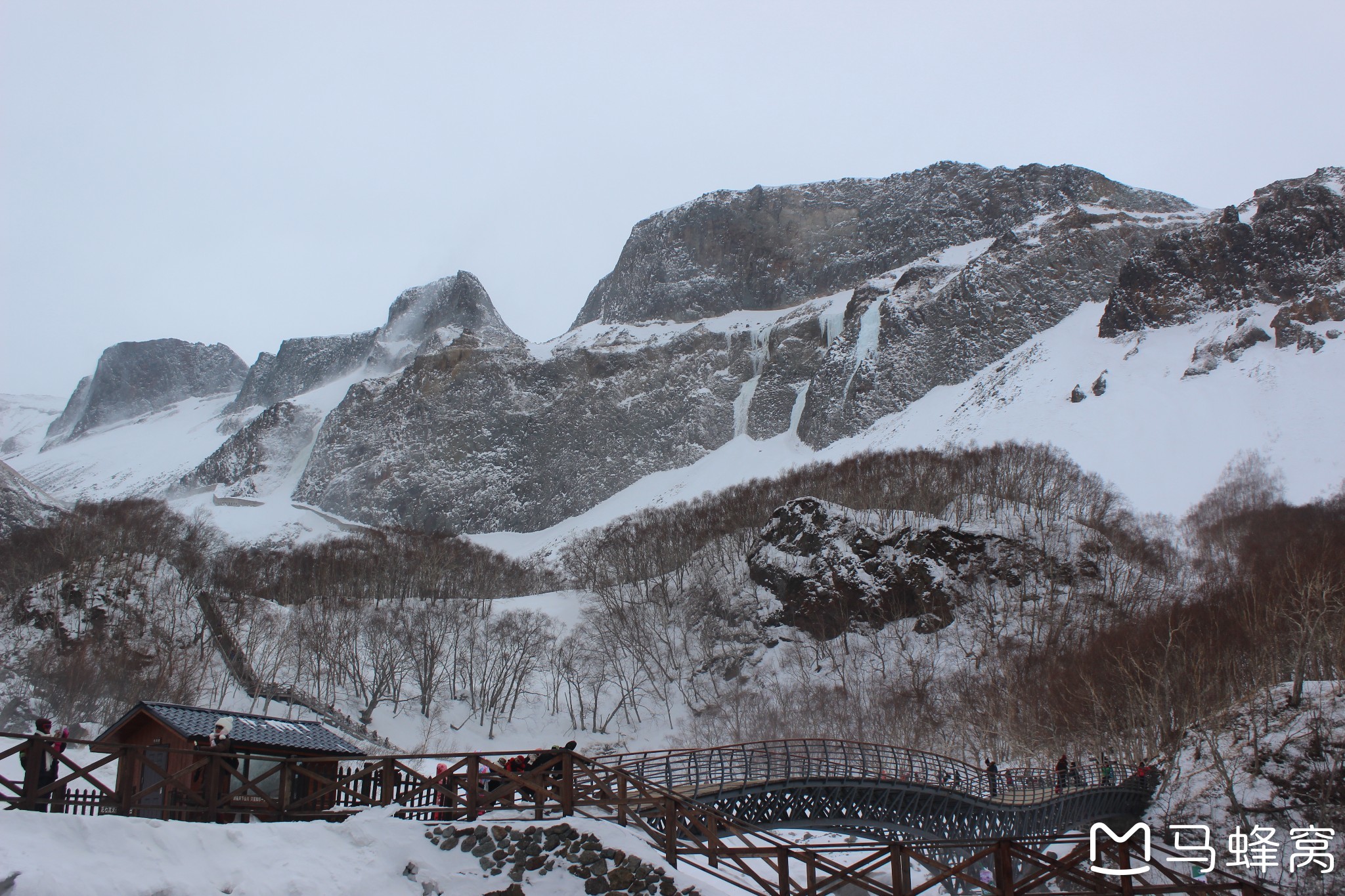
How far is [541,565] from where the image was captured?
9775cm

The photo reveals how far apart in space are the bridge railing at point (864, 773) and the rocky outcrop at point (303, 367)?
158995 mm

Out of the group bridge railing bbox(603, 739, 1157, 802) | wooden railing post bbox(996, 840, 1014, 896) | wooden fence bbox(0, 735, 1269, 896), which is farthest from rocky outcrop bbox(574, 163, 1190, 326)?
wooden railing post bbox(996, 840, 1014, 896)

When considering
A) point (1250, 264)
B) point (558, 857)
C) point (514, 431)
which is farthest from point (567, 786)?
point (514, 431)

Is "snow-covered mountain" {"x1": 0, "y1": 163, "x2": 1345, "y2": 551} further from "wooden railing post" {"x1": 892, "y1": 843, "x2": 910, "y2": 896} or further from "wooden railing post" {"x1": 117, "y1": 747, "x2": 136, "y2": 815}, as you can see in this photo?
"wooden railing post" {"x1": 117, "y1": 747, "x2": 136, "y2": 815}

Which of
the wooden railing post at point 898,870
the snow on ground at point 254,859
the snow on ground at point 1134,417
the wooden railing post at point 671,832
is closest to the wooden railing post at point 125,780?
the snow on ground at point 254,859

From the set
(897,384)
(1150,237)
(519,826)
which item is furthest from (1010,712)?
(1150,237)

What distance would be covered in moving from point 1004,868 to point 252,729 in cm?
1362

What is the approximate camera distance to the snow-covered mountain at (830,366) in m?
84.9

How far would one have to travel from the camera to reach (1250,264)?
97.2 m

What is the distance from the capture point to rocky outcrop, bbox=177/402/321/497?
453 ft

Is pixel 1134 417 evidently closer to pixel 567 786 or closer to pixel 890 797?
pixel 890 797

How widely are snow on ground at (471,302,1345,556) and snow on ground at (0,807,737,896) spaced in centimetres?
6969

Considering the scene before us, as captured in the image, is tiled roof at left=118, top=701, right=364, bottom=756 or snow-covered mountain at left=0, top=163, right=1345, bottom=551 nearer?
tiled roof at left=118, top=701, right=364, bottom=756

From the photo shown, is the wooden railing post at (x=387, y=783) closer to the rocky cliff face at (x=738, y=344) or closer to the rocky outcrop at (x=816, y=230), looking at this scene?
the rocky cliff face at (x=738, y=344)
